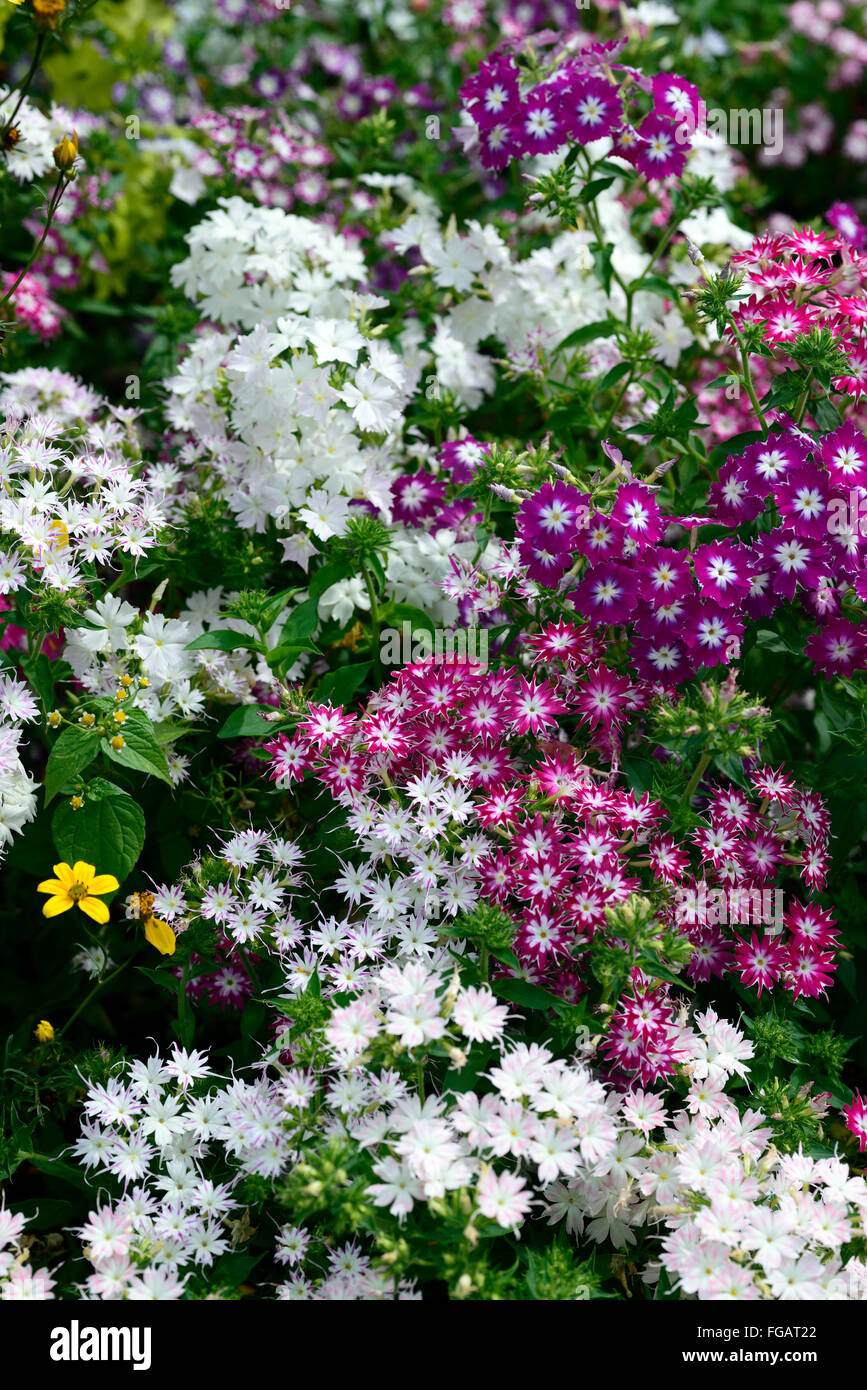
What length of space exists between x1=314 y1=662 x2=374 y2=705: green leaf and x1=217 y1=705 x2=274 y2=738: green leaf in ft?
0.44

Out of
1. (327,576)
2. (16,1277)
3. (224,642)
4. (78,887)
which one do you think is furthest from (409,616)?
(16,1277)

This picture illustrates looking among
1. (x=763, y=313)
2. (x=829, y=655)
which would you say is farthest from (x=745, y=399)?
(x=829, y=655)

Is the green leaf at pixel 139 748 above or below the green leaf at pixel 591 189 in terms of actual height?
below

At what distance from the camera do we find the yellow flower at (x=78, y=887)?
1.94 metres

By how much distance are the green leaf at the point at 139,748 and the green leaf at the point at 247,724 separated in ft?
0.39

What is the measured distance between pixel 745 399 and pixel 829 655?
1418 mm

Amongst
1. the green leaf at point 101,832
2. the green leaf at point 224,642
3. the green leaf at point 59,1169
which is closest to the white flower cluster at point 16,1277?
the green leaf at point 59,1169

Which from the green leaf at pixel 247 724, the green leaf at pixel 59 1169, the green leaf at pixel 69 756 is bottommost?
the green leaf at pixel 59 1169

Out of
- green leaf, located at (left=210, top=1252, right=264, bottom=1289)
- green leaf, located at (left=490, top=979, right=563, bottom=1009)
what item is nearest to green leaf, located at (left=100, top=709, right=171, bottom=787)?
green leaf, located at (left=490, top=979, right=563, bottom=1009)

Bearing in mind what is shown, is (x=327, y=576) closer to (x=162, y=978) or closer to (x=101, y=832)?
(x=101, y=832)

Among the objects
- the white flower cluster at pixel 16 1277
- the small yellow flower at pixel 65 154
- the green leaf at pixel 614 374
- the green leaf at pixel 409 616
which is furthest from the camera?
the green leaf at pixel 614 374

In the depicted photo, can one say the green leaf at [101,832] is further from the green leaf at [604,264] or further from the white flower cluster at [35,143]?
the white flower cluster at [35,143]

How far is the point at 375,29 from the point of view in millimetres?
4117

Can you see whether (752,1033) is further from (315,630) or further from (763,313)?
(763,313)
